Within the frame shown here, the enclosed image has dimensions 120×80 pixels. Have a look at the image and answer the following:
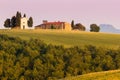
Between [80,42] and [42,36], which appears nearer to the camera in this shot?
[80,42]

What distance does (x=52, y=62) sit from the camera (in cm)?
11662

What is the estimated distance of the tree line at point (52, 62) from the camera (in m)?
110

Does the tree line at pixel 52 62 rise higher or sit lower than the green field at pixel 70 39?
lower

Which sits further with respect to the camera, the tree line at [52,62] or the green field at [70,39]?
the green field at [70,39]

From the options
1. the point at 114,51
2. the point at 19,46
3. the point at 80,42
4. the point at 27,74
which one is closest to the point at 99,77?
the point at 27,74

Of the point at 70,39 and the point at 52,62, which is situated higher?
the point at 70,39

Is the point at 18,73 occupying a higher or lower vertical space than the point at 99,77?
lower

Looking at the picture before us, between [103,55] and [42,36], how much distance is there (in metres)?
51.4

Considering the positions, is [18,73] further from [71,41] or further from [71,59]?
[71,41]

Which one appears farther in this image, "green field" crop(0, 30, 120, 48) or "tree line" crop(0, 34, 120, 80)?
"green field" crop(0, 30, 120, 48)

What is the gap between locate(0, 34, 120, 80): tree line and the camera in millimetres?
110062

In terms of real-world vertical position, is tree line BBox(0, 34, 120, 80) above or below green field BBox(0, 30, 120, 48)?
below

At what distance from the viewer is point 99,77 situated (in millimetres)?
26453

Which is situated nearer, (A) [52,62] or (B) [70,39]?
(A) [52,62]
